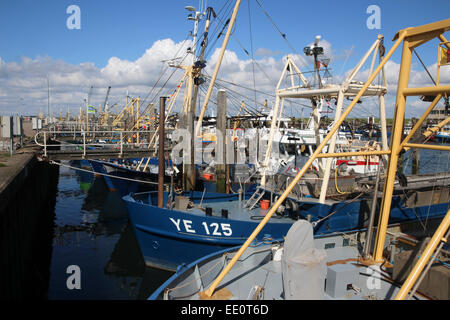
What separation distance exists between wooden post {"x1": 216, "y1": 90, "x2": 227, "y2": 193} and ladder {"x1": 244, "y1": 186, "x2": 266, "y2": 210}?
1982 mm

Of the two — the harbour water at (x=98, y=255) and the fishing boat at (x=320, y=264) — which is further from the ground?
the fishing boat at (x=320, y=264)

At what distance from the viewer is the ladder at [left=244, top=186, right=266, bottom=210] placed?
1405 centimetres

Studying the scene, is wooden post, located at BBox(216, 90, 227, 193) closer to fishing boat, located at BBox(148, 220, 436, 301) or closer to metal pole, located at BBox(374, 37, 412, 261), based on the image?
fishing boat, located at BBox(148, 220, 436, 301)

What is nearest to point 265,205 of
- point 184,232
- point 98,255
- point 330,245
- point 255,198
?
point 255,198

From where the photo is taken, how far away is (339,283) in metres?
6.20

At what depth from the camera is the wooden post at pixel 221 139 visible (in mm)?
16031

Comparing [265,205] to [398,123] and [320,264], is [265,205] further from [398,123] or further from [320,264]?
[320,264]

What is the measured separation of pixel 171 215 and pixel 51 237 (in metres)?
10.9

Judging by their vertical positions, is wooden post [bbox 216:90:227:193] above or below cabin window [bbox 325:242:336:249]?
above

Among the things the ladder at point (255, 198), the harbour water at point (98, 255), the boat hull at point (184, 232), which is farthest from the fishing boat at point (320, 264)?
the ladder at point (255, 198)

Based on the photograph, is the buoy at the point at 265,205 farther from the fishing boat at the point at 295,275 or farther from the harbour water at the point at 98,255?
the harbour water at the point at 98,255

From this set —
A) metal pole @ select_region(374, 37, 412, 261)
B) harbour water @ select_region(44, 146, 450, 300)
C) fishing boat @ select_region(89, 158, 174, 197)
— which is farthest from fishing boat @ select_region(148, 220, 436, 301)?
fishing boat @ select_region(89, 158, 174, 197)

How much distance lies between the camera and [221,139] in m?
16.0

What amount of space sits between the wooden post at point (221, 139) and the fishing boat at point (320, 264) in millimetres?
7788
